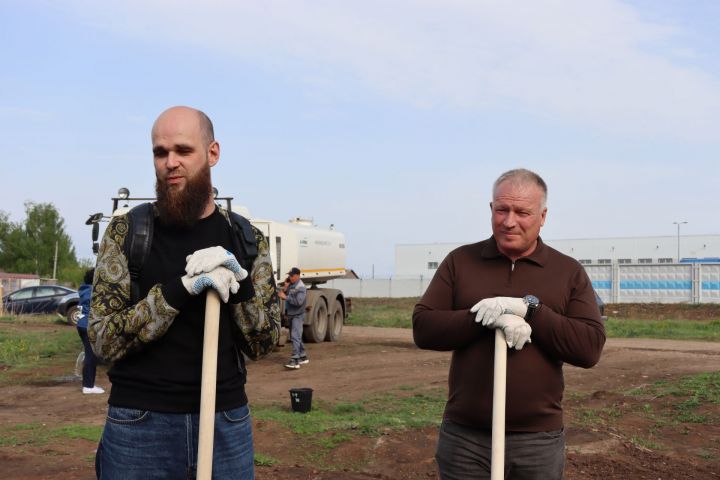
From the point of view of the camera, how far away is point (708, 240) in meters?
60.3

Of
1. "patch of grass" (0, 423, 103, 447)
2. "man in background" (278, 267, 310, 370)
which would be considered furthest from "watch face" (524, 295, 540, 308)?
"man in background" (278, 267, 310, 370)

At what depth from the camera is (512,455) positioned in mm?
3451

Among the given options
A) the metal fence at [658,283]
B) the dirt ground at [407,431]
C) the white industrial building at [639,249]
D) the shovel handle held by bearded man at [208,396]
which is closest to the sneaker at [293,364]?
the dirt ground at [407,431]

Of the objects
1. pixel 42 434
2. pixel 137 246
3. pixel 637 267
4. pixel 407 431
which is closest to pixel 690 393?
pixel 407 431

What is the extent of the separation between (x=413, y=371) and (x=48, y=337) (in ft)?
33.8

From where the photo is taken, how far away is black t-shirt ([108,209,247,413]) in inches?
111

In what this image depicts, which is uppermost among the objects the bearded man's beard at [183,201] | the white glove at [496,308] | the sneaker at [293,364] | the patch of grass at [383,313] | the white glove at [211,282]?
the bearded man's beard at [183,201]

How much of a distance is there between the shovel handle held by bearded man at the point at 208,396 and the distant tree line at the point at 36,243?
215ft

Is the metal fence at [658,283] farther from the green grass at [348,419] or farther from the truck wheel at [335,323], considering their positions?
the green grass at [348,419]

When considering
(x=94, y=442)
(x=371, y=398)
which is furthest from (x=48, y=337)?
(x=94, y=442)

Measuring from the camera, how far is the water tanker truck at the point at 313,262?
59.2 ft

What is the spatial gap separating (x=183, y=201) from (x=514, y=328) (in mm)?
1361

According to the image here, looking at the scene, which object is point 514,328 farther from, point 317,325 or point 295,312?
point 317,325

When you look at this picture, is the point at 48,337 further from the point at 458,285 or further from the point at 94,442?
the point at 458,285
